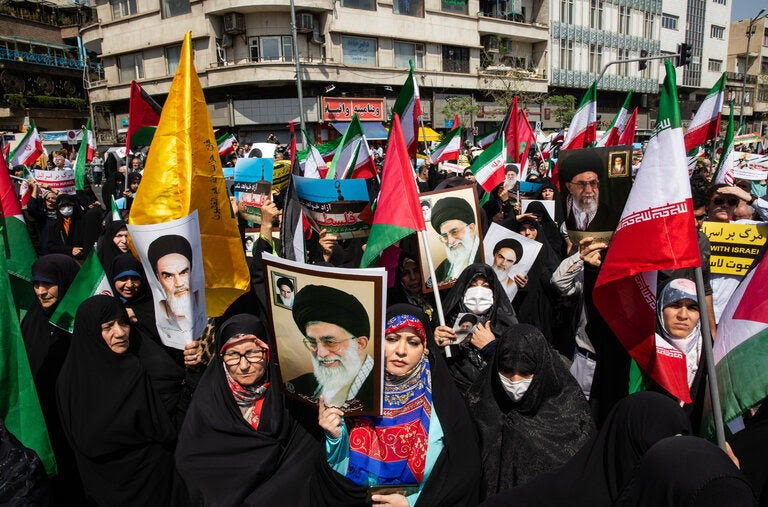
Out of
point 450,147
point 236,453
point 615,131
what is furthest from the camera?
point 450,147

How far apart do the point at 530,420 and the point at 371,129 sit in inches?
1099

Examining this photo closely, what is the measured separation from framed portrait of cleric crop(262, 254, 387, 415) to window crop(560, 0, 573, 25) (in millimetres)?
39189

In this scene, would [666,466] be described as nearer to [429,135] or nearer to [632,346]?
[632,346]

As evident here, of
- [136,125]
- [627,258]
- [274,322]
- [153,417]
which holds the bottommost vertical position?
[153,417]

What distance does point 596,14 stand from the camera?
3788 centimetres

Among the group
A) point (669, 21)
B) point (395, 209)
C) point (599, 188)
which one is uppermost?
point (669, 21)

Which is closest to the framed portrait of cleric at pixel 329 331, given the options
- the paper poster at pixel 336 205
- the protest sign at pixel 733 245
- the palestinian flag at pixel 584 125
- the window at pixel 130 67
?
the paper poster at pixel 336 205

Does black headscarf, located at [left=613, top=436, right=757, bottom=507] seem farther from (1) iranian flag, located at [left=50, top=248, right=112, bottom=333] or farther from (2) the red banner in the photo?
(2) the red banner

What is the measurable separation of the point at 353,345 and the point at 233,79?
26.6 metres

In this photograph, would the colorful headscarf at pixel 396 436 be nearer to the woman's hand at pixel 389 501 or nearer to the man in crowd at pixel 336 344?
the woman's hand at pixel 389 501

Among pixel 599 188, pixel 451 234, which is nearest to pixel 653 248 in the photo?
pixel 599 188

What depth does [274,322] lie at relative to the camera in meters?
2.38

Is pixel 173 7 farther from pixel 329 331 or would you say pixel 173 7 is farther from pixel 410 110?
pixel 329 331

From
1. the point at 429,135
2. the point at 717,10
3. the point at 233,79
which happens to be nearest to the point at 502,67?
the point at 429,135
